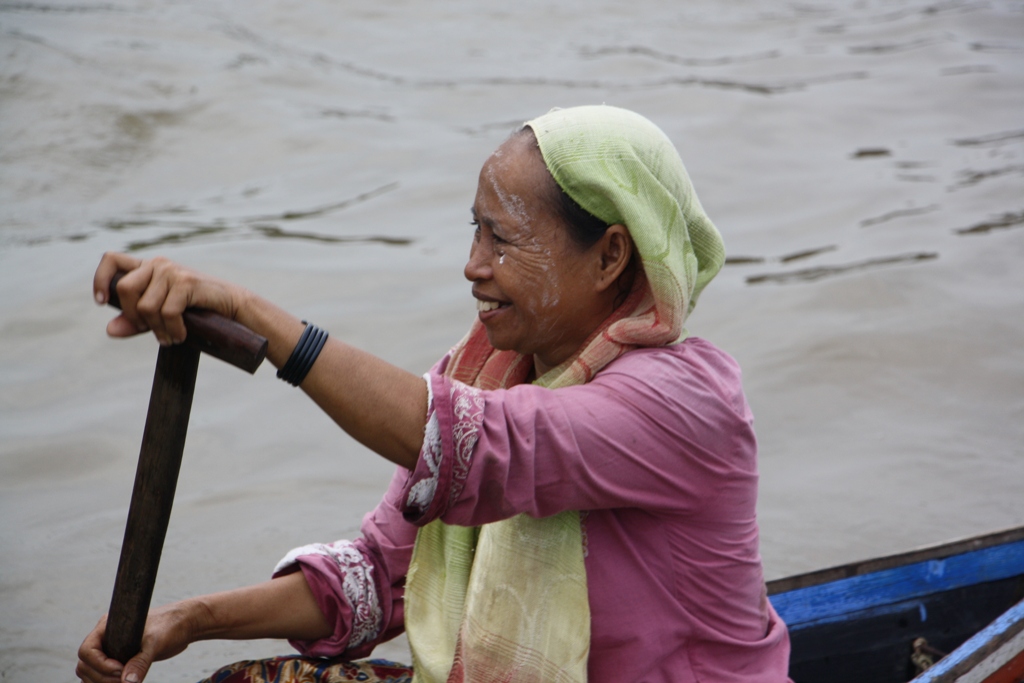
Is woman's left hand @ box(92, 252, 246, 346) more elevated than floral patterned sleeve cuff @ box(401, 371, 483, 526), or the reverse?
woman's left hand @ box(92, 252, 246, 346)

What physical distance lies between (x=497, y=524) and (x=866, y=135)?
839cm

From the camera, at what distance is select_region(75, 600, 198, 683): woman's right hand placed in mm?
1763

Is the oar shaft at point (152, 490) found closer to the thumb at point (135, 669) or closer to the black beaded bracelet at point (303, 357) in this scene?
the thumb at point (135, 669)

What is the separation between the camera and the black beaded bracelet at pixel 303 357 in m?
1.38

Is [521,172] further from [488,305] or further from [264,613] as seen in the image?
[264,613]

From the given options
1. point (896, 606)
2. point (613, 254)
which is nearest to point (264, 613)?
point (613, 254)

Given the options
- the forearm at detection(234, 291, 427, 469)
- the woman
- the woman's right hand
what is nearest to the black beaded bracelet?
the forearm at detection(234, 291, 427, 469)

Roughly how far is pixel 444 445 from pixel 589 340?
0.45 metres

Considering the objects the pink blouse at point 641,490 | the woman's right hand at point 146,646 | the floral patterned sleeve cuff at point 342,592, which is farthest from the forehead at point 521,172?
the woman's right hand at point 146,646

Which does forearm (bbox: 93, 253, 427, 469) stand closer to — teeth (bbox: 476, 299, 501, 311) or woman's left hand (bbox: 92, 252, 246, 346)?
woman's left hand (bbox: 92, 252, 246, 346)

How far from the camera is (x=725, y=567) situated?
1773 mm

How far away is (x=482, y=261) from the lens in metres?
1.76

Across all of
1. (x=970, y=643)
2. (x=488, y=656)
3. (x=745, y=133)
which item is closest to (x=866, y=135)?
(x=745, y=133)

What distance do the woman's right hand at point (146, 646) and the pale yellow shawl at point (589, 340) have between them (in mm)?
504
